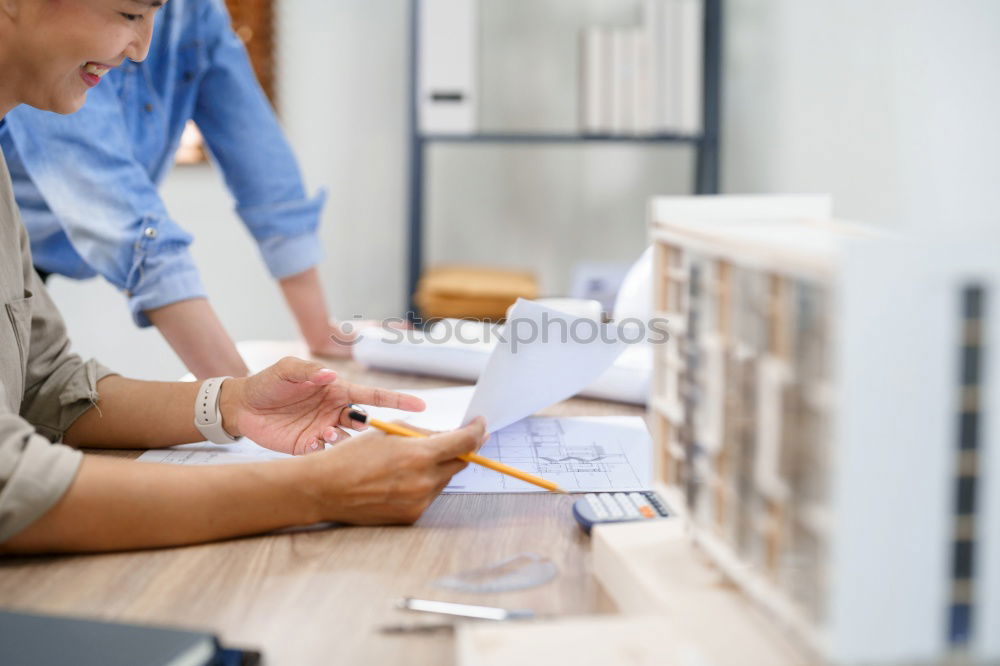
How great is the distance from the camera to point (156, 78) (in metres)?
1.58

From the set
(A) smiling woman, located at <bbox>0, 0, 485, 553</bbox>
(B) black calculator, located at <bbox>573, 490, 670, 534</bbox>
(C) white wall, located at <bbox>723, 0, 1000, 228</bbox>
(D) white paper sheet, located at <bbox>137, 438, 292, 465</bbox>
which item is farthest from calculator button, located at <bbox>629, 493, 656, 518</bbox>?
(C) white wall, located at <bbox>723, 0, 1000, 228</bbox>

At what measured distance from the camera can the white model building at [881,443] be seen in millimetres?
478

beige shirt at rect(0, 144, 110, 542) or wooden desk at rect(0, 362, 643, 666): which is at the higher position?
beige shirt at rect(0, 144, 110, 542)

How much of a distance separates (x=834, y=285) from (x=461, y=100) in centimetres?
250

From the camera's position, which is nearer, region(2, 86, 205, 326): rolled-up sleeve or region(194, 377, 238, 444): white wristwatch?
region(194, 377, 238, 444): white wristwatch

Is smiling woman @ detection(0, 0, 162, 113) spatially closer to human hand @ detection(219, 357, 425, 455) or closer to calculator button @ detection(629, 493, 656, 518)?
human hand @ detection(219, 357, 425, 455)

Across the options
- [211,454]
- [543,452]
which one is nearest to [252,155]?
[211,454]

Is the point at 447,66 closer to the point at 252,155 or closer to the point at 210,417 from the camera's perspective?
the point at 252,155

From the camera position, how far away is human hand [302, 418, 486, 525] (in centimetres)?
84

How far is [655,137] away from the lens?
9.52ft

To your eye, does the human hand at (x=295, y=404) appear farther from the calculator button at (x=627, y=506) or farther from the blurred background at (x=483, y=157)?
the blurred background at (x=483, y=157)

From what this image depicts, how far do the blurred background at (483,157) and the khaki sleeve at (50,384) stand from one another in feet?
5.51

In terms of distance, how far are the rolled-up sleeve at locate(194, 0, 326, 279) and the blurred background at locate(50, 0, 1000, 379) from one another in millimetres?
1180

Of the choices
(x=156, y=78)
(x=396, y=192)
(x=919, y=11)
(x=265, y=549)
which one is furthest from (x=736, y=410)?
(x=396, y=192)
